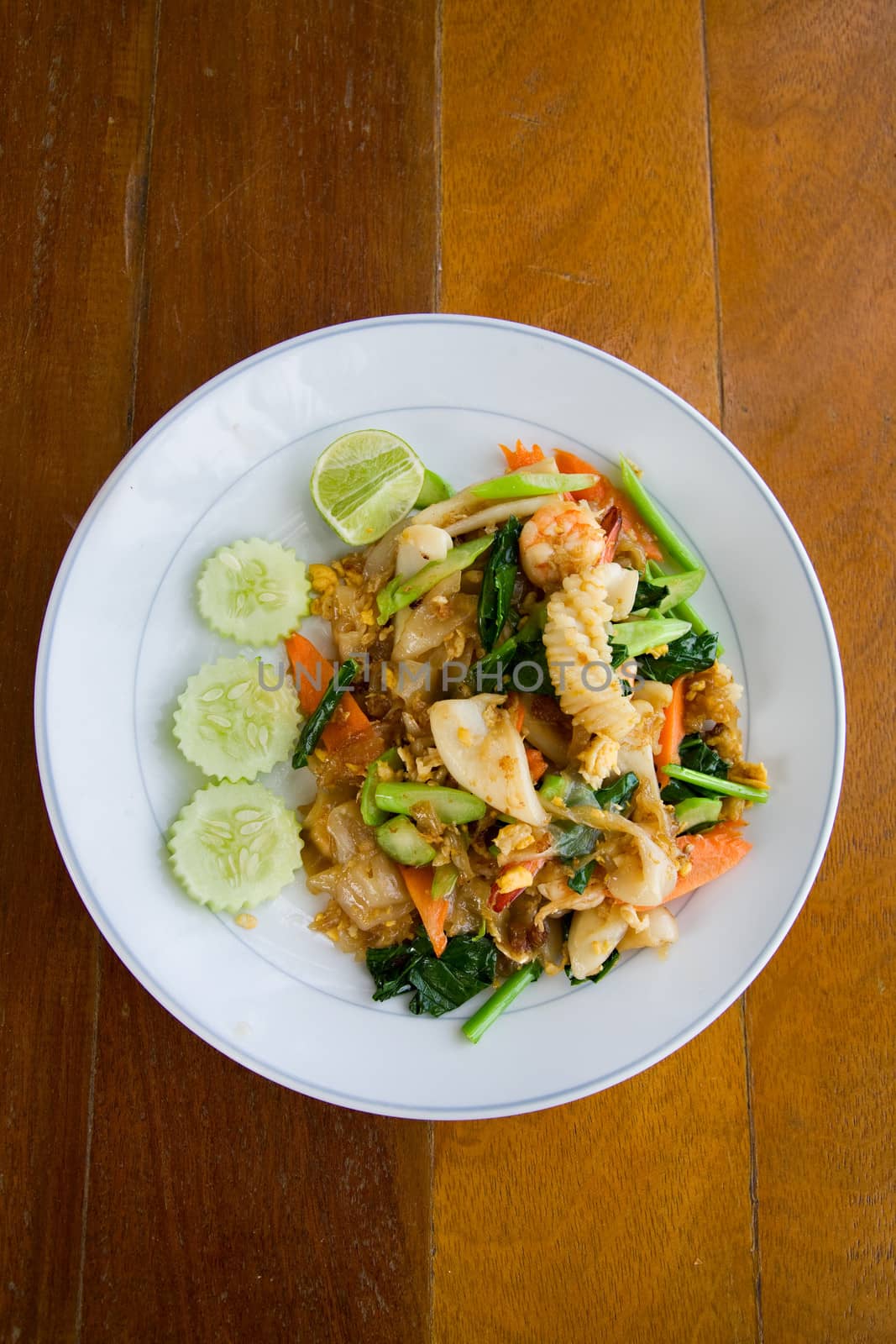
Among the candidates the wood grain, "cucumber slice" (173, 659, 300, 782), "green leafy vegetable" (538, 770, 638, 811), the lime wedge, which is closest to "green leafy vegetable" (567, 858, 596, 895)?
"green leafy vegetable" (538, 770, 638, 811)

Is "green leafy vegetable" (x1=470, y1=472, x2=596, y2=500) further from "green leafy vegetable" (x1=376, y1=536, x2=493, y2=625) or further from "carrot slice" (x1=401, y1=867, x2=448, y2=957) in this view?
"carrot slice" (x1=401, y1=867, x2=448, y2=957)

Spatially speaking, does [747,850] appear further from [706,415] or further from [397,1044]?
[706,415]

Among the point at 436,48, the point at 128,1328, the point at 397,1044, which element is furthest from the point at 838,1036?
the point at 436,48

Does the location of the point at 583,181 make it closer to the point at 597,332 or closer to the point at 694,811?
the point at 597,332

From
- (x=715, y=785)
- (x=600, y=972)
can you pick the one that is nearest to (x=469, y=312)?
(x=715, y=785)

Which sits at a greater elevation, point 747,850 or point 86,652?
point 86,652
